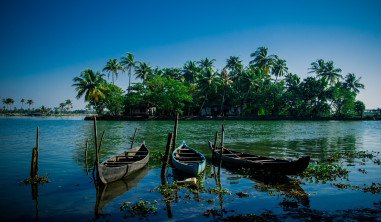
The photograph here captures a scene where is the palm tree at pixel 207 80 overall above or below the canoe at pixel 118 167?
above

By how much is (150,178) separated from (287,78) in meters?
67.7

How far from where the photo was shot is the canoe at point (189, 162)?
12961 millimetres

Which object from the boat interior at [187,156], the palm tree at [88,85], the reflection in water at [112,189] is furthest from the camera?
the palm tree at [88,85]

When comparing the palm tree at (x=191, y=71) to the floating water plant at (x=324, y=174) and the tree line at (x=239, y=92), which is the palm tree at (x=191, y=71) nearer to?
the tree line at (x=239, y=92)

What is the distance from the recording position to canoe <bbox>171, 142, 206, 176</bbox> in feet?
42.5

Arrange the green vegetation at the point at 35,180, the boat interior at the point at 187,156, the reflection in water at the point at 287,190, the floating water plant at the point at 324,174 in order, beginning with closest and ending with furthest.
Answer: the reflection in water at the point at 287,190 < the green vegetation at the point at 35,180 < the floating water plant at the point at 324,174 < the boat interior at the point at 187,156

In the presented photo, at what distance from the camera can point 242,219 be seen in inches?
312

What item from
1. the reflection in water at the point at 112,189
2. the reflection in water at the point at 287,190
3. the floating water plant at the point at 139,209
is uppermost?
the reflection in water at the point at 287,190

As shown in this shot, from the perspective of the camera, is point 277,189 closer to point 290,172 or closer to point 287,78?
point 290,172

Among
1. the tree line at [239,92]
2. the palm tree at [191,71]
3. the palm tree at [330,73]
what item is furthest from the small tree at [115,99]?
the palm tree at [330,73]

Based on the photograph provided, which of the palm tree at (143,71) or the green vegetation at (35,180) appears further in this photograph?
the palm tree at (143,71)

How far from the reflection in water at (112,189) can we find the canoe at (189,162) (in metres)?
1.96

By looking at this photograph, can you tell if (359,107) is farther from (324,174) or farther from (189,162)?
(189,162)

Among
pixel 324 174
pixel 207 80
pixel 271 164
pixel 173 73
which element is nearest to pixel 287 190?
pixel 271 164
